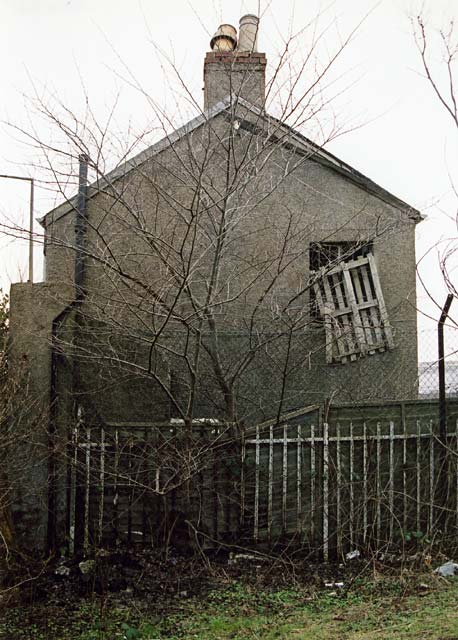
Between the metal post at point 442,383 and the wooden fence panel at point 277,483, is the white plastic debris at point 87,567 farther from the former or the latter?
the metal post at point 442,383

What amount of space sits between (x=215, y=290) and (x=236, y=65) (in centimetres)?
367

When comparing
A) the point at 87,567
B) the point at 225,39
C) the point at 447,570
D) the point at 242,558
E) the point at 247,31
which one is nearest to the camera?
the point at 447,570

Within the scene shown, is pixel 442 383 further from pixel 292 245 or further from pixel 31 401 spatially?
pixel 31 401

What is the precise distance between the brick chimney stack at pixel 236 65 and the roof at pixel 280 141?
316 mm

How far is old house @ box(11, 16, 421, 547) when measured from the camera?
6254 mm

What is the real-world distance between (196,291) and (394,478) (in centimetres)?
339

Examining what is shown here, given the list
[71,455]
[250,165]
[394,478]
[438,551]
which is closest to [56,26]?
[250,165]

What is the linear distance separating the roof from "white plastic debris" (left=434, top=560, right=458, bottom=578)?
13.8 ft

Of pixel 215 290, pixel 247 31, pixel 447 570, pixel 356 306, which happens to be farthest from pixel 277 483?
pixel 247 31

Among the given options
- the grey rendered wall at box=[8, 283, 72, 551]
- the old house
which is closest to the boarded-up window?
the old house

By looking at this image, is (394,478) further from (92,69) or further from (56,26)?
(56,26)

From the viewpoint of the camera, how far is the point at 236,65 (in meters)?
8.53

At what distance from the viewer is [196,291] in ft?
26.9

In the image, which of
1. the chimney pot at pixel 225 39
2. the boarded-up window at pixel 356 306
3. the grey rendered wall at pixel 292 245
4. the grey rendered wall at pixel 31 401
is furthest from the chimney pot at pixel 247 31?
the grey rendered wall at pixel 31 401
